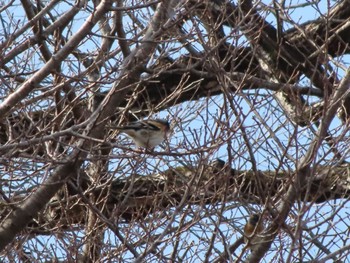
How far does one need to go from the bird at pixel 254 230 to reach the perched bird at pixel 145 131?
1.28 metres

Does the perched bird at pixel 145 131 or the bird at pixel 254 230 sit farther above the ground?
the perched bird at pixel 145 131

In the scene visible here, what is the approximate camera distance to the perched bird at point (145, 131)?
291 inches

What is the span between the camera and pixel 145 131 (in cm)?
743

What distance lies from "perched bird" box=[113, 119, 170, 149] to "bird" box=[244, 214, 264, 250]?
4.19 feet

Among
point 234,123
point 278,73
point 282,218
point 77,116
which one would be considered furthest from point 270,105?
point 278,73

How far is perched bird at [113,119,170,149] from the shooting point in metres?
7.39

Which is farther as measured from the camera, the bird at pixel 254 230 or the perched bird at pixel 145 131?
the perched bird at pixel 145 131

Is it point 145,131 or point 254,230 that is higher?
point 145,131

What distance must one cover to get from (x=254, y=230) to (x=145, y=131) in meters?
1.94

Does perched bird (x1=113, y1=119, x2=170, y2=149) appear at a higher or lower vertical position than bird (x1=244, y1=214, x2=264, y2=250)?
higher

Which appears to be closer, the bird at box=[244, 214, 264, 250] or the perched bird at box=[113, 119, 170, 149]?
the bird at box=[244, 214, 264, 250]

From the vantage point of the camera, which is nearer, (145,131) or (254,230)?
(254,230)

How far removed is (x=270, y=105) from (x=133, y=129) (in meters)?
1.37

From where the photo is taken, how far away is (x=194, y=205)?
670cm
